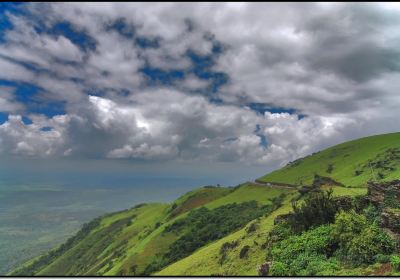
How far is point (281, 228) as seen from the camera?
40.3m

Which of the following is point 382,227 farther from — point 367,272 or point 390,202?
point 367,272

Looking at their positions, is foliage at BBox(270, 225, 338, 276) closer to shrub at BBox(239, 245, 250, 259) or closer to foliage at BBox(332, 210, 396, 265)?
foliage at BBox(332, 210, 396, 265)

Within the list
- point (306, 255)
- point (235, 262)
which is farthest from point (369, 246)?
point (235, 262)

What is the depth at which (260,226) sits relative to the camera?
54.6 meters

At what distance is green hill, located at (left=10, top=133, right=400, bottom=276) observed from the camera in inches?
1332

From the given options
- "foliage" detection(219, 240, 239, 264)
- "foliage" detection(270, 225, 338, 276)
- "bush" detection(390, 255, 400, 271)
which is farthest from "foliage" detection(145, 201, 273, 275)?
"bush" detection(390, 255, 400, 271)

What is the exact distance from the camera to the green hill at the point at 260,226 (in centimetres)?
3384

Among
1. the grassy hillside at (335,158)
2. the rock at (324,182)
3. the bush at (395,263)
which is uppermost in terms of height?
the grassy hillside at (335,158)

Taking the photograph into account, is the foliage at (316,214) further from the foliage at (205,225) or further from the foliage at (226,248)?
the foliage at (205,225)

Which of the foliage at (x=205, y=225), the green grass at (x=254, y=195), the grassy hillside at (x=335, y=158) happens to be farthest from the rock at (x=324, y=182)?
the grassy hillside at (x=335, y=158)

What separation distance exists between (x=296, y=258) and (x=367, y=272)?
7.87 metres

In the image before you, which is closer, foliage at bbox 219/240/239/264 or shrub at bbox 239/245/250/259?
shrub at bbox 239/245/250/259

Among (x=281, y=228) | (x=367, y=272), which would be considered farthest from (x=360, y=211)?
(x=367, y=272)

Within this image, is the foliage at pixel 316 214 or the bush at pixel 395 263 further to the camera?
the foliage at pixel 316 214
